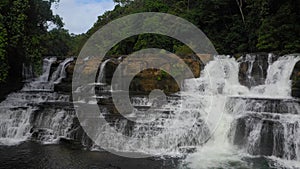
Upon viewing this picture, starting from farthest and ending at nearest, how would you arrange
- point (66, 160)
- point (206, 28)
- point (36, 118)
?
point (206, 28) → point (36, 118) → point (66, 160)

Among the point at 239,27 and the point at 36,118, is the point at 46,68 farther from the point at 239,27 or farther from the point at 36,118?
the point at 239,27

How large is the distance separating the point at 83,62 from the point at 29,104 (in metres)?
5.05

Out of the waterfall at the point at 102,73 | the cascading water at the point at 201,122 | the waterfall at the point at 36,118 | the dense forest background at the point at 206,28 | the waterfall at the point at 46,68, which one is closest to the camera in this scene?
the cascading water at the point at 201,122

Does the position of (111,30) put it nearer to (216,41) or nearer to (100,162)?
(216,41)

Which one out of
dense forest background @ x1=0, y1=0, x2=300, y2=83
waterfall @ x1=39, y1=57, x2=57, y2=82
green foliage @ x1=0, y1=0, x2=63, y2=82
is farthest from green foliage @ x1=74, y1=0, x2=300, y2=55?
green foliage @ x1=0, y1=0, x2=63, y2=82

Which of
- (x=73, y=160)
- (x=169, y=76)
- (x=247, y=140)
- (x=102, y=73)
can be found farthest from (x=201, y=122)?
(x=102, y=73)

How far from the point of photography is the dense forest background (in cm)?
988

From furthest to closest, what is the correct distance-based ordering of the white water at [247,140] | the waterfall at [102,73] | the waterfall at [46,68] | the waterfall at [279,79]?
the waterfall at [46,68] → the waterfall at [102,73] → the waterfall at [279,79] → the white water at [247,140]

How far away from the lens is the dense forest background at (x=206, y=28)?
32.4ft

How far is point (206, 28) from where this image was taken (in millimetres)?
20625

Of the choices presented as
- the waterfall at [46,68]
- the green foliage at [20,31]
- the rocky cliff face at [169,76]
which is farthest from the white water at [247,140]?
the waterfall at [46,68]

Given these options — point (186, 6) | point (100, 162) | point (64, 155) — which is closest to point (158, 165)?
point (100, 162)

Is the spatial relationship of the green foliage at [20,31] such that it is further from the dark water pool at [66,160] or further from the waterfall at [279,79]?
the waterfall at [279,79]

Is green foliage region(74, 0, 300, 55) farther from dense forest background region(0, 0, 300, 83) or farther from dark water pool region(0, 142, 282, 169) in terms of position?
dark water pool region(0, 142, 282, 169)
